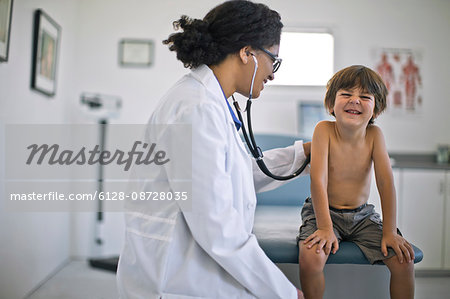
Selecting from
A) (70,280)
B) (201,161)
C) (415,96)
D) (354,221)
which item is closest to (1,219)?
(70,280)

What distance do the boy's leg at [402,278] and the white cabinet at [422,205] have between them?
6.50 ft

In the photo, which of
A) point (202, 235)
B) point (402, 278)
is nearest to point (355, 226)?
point (402, 278)

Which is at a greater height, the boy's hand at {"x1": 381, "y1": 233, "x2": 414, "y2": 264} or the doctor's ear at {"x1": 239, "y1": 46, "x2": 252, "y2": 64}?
the doctor's ear at {"x1": 239, "y1": 46, "x2": 252, "y2": 64}

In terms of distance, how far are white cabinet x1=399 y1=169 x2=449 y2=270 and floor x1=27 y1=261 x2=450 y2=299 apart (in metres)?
0.27

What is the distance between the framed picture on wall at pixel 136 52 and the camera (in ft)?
10.9

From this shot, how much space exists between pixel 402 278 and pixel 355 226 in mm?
239

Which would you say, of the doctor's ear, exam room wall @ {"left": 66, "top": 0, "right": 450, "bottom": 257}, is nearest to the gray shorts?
the doctor's ear

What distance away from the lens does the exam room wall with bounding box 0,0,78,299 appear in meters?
2.08

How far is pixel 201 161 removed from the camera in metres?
0.98

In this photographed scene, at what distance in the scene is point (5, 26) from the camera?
6.40 feet

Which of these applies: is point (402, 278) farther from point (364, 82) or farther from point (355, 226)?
point (364, 82)


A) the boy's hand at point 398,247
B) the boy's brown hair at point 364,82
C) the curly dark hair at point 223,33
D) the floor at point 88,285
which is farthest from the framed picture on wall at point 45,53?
A: the boy's hand at point 398,247

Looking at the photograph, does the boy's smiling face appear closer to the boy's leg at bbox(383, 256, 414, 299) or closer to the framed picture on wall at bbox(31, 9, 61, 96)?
the boy's leg at bbox(383, 256, 414, 299)

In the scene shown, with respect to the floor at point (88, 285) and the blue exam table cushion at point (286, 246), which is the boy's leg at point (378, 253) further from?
the floor at point (88, 285)
